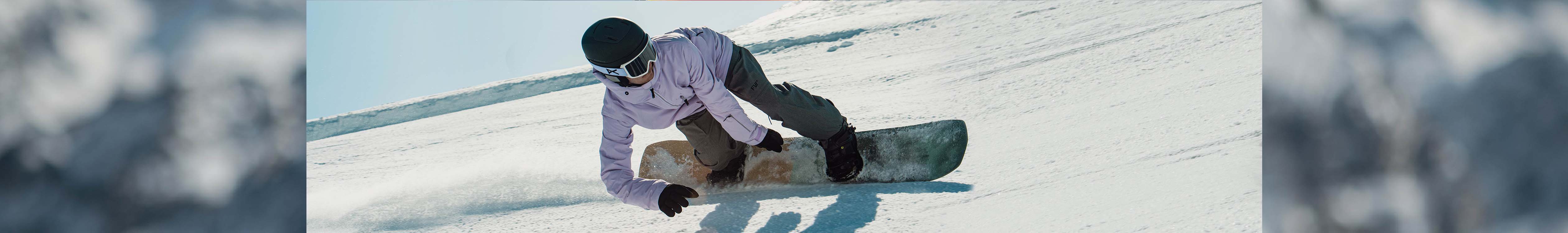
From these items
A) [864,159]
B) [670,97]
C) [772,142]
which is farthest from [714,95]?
[864,159]

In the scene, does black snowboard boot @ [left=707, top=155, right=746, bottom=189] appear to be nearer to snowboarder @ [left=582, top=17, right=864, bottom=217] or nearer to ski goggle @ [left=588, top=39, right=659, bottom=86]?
snowboarder @ [left=582, top=17, right=864, bottom=217]

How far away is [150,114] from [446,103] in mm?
10490

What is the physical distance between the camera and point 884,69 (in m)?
7.25

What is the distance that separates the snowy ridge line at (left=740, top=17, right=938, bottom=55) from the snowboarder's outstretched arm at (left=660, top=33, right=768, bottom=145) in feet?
27.0

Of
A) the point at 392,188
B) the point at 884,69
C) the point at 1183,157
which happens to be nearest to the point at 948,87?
the point at 884,69

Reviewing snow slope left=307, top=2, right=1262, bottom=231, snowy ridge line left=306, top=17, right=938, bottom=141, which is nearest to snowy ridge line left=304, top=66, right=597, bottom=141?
snowy ridge line left=306, top=17, right=938, bottom=141

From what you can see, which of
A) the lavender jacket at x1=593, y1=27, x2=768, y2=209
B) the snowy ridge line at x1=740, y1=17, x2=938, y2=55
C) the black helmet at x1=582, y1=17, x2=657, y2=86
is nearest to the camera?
the black helmet at x1=582, y1=17, x2=657, y2=86

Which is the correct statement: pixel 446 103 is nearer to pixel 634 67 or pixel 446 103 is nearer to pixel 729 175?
pixel 729 175

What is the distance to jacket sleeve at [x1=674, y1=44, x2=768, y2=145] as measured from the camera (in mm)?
2107

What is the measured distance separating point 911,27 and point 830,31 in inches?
49.6

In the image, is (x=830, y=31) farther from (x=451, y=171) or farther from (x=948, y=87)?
(x=451, y=171)

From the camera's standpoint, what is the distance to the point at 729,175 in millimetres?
2758

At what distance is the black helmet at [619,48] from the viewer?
75.1 inches

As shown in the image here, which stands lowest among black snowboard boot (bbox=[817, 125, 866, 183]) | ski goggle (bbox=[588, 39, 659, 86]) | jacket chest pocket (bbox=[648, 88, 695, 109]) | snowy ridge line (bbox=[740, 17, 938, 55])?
snowy ridge line (bbox=[740, 17, 938, 55])
